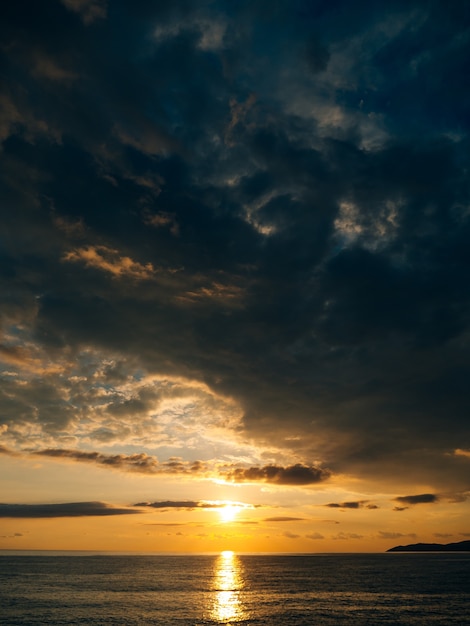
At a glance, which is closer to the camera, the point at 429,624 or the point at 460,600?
the point at 429,624

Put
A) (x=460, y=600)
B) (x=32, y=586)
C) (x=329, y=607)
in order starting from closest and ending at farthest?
(x=329, y=607) < (x=460, y=600) < (x=32, y=586)

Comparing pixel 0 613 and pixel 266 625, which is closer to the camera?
pixel 266 625

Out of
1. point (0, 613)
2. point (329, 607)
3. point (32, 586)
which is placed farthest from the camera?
point (32, 586)

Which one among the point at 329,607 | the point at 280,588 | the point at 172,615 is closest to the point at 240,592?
the point at 280,588

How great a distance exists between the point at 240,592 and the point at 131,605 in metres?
32.9

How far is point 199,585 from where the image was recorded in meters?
126

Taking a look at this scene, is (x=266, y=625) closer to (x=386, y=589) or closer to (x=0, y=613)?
(x=0, y=613)

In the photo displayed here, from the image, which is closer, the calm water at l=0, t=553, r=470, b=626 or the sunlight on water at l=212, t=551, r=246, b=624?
the calm water at l=0, t=553, r=470, b=626

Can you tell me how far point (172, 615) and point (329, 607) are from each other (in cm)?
2830

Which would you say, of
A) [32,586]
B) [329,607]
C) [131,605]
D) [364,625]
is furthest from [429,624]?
[32,586]

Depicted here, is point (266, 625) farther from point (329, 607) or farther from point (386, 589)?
point (386, 589)

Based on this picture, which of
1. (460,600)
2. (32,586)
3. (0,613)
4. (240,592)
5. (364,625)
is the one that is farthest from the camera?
(32,586)

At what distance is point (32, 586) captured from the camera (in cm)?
11944

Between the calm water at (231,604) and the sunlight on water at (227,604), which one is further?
the sunlight on water at (227,604)
